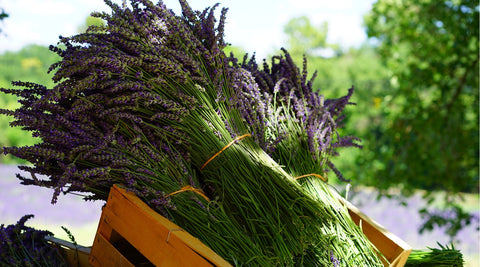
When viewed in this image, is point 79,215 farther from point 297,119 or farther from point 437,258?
point 437,258

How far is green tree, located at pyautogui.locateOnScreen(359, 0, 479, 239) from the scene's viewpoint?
3.78m

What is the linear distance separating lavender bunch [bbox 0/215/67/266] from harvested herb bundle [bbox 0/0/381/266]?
0.73 feet

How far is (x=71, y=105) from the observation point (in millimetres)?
1107

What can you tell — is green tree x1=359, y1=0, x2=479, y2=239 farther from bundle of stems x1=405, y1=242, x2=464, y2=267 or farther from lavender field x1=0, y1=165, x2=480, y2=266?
bundle of stems x1=405, y1=242, x2=464, y2=267

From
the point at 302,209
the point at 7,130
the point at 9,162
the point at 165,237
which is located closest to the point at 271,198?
the point at 302,209

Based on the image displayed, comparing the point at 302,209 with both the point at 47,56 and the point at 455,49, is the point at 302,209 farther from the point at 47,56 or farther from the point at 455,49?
the point at 47,56

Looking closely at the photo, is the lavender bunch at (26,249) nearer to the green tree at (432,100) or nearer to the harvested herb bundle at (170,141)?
the harvested herb bundle at (170,141)

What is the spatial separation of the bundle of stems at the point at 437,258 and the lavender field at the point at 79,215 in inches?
64.3

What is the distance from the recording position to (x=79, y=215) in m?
4.37

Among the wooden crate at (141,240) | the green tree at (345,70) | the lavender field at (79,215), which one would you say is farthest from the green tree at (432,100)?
the green tree at (345,70)

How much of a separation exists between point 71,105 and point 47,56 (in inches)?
250

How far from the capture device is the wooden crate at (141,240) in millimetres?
987

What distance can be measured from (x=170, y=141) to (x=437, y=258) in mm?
981

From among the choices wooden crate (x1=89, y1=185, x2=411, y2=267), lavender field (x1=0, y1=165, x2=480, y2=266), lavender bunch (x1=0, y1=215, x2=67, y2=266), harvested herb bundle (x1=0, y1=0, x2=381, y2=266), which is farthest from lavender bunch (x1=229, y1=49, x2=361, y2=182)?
lavender field (x1=0, y1=165, x2=480, y2=266)
